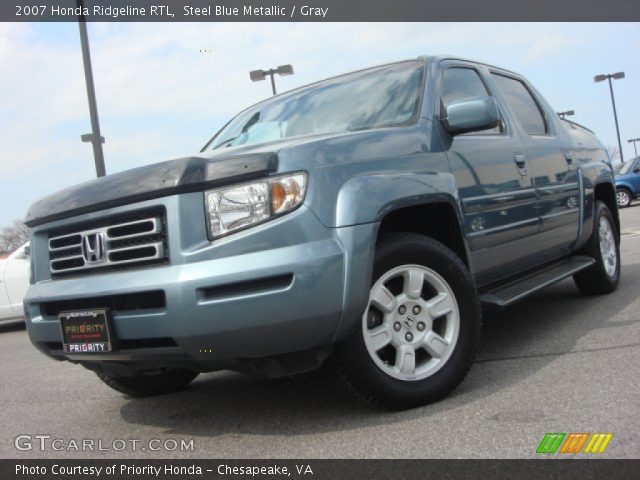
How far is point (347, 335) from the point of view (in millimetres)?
2822

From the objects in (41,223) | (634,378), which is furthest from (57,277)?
(634,378)

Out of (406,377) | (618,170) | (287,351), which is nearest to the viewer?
(287,351)

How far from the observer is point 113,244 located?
2.95 metres

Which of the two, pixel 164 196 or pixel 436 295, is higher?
pixel 164 196

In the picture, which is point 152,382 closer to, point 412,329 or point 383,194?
point 412,329

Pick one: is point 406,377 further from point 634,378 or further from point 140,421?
point 140,421

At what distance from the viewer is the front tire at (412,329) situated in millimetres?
2910

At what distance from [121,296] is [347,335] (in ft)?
3.13

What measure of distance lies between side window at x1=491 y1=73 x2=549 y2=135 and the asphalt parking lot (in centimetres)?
140

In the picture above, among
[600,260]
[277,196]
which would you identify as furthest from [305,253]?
[600,260]

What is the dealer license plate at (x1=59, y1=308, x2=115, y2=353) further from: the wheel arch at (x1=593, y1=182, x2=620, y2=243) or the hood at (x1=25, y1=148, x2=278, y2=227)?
the wheel arch at (x1=593, y1=182, x2=620, y2=243)

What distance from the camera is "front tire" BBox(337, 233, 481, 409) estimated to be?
9.55ft

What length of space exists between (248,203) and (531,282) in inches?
88.1

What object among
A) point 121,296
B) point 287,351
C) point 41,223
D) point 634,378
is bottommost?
point 634,378
